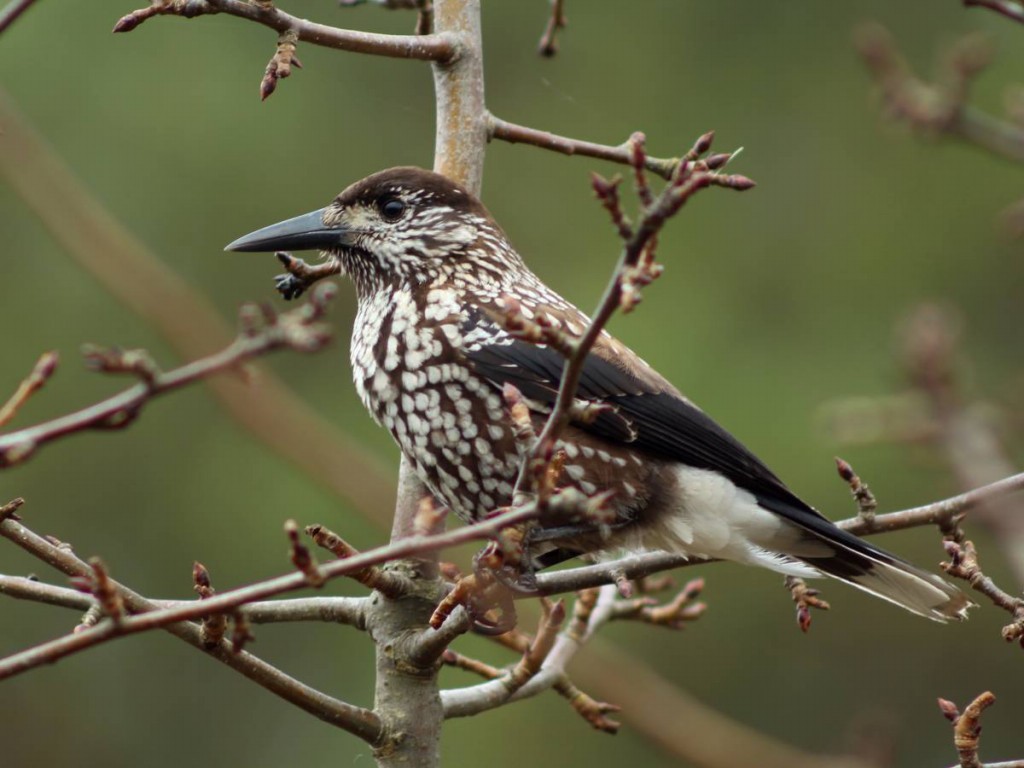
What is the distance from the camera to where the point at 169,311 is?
4090mm

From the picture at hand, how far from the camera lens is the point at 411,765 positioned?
11.0 feet

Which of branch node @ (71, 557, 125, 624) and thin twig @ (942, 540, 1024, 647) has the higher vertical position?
thin twig @ (942, 540, 1024, 647)

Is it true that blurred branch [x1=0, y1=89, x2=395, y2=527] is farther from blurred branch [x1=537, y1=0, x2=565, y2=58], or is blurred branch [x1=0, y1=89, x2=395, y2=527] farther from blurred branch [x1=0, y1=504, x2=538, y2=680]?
blurred branch [x1=0, y1=504, x2=538, y2=680]

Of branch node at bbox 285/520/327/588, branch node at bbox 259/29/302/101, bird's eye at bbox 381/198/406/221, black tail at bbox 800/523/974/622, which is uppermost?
bird's eye at bbox 381/198/406/221

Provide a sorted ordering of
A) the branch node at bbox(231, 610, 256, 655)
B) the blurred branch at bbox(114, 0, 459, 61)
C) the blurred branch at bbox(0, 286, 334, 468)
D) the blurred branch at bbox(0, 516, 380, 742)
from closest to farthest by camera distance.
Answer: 1. the blurred branch at bbox(0, 286, 334, 468)
2. the branch node at bbox(231, 610, 256, 655)
3. the blurred branch at bbox(0, 516, 380, 742)
4. the blurred branch at bbox(114, 0, 459, 61)

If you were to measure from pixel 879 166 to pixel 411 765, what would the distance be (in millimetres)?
8647

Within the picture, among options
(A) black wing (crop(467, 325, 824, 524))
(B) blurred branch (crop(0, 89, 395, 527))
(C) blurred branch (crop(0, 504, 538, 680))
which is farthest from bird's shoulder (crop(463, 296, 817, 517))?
(C) blurred branch (crop(0, 504, 538, 680))

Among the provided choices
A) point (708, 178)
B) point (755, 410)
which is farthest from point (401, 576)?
point (755, 410)

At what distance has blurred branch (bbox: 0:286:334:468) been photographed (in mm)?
1769

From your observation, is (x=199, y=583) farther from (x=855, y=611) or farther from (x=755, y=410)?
(x=855, y=611)

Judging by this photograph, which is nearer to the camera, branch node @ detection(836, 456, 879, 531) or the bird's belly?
branch node @ detection(836, 456, 879, 531)

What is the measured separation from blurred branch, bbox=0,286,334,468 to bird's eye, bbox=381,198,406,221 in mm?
2439

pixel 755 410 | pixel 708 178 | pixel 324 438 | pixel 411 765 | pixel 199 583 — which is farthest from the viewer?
pixel 755 410

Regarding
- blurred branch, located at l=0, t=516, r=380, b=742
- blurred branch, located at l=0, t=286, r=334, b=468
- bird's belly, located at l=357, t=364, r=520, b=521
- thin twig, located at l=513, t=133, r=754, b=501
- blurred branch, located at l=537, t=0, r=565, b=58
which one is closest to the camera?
blurred branch, located at l=0, t=286, r=334, b=468
